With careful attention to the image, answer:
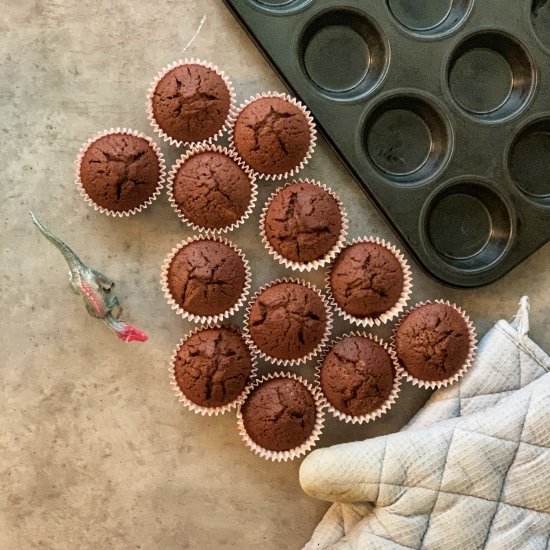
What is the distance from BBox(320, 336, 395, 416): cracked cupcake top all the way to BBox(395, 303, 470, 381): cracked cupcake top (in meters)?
0.09

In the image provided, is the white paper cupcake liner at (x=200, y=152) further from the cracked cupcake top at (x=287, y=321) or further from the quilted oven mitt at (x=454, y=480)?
the quilted oven mitt at (x=454, y=480)

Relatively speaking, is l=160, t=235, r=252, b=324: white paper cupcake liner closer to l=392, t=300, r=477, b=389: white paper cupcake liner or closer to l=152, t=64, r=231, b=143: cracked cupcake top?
l=152, t=64, r=231, b=143: cracked cupcake top

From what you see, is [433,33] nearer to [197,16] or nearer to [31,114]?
[197,16]

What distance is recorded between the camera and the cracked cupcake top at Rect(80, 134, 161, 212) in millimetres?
2121

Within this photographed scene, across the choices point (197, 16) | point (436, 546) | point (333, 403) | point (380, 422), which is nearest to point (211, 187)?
point (197, 16)

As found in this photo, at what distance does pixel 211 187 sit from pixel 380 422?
1148 mm

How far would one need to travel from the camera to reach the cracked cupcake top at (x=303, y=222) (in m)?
2.16

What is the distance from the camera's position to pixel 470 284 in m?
2.34

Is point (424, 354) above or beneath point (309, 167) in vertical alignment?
beneath

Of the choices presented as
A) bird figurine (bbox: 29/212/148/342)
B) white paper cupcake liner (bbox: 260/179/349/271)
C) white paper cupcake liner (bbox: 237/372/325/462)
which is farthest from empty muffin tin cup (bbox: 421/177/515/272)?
bird figurine (bbox: 29/212/148/342)

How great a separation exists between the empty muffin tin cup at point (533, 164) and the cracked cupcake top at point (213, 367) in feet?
4.21

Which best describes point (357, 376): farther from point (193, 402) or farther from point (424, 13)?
point (424, 13)

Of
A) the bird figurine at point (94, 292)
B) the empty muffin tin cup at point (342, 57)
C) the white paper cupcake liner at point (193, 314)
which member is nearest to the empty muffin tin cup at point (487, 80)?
the empty muffin tin cup at point (342, 57)

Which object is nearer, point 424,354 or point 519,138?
point 424,354
